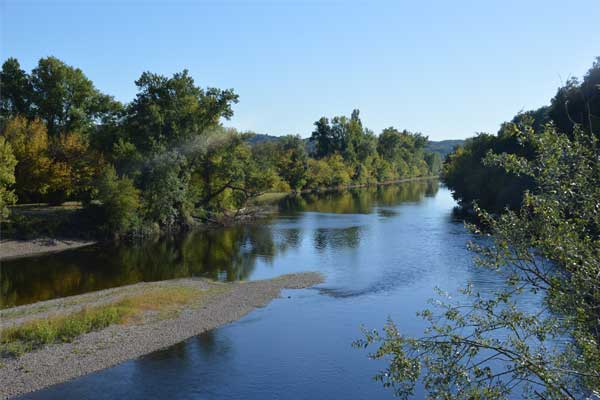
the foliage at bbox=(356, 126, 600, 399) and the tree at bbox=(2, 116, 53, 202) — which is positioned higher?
the tree at bbox=(2, 116, 53, 202)

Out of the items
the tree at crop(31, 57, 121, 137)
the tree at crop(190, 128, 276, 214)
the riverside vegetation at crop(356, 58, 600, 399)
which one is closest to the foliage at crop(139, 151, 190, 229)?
the tree at crop(190, 128, 276, 214)

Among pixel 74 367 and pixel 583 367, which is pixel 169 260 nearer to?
pixel 74 367

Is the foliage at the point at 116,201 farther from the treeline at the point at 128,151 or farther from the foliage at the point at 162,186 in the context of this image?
the foliage at the point at 162,186

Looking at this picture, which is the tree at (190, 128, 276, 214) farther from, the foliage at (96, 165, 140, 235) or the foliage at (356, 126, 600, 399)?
the foliage at (356, 126, 600, 399)

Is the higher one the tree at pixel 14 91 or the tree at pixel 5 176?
the tree at pixel 14 91

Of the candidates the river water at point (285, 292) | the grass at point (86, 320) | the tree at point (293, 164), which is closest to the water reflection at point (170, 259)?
the river water at point (285, 292)

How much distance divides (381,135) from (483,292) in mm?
157512

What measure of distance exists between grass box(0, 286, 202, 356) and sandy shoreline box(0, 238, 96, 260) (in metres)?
18.7

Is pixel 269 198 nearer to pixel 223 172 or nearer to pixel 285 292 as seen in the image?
pixel 223 172

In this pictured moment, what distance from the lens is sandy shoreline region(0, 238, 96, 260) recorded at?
4094 centimetres

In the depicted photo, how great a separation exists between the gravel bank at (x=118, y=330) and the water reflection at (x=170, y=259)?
2984 mm

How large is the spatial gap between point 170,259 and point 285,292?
14.9 metres

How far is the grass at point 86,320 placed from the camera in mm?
20734

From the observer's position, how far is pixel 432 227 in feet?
184
